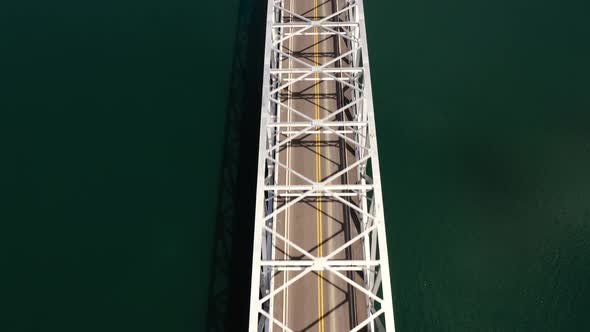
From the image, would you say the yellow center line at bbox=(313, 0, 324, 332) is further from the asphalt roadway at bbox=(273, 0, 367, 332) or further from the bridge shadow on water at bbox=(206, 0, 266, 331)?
the bridge shadow on water at bbox=(206, 0, 266, 331)

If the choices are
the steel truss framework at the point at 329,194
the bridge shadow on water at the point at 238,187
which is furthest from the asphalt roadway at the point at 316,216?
the bridge shadow on water at the point at 238,187

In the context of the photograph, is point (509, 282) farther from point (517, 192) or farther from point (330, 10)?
point (330, 10)

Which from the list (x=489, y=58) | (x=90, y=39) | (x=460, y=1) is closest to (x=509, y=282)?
(x=489, y=58)

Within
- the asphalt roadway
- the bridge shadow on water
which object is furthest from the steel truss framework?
the bridge shadow on water

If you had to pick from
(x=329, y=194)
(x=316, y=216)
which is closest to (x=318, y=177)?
(x=316, y=216)

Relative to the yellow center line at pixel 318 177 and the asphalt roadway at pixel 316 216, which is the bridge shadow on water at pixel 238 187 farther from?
the yellow center line at pixel 318 177

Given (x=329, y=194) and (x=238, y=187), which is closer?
(x=329, y=194)

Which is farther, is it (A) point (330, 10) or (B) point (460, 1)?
(B) point (460, 1)

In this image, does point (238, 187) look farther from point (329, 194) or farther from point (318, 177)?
point (329, 194)
